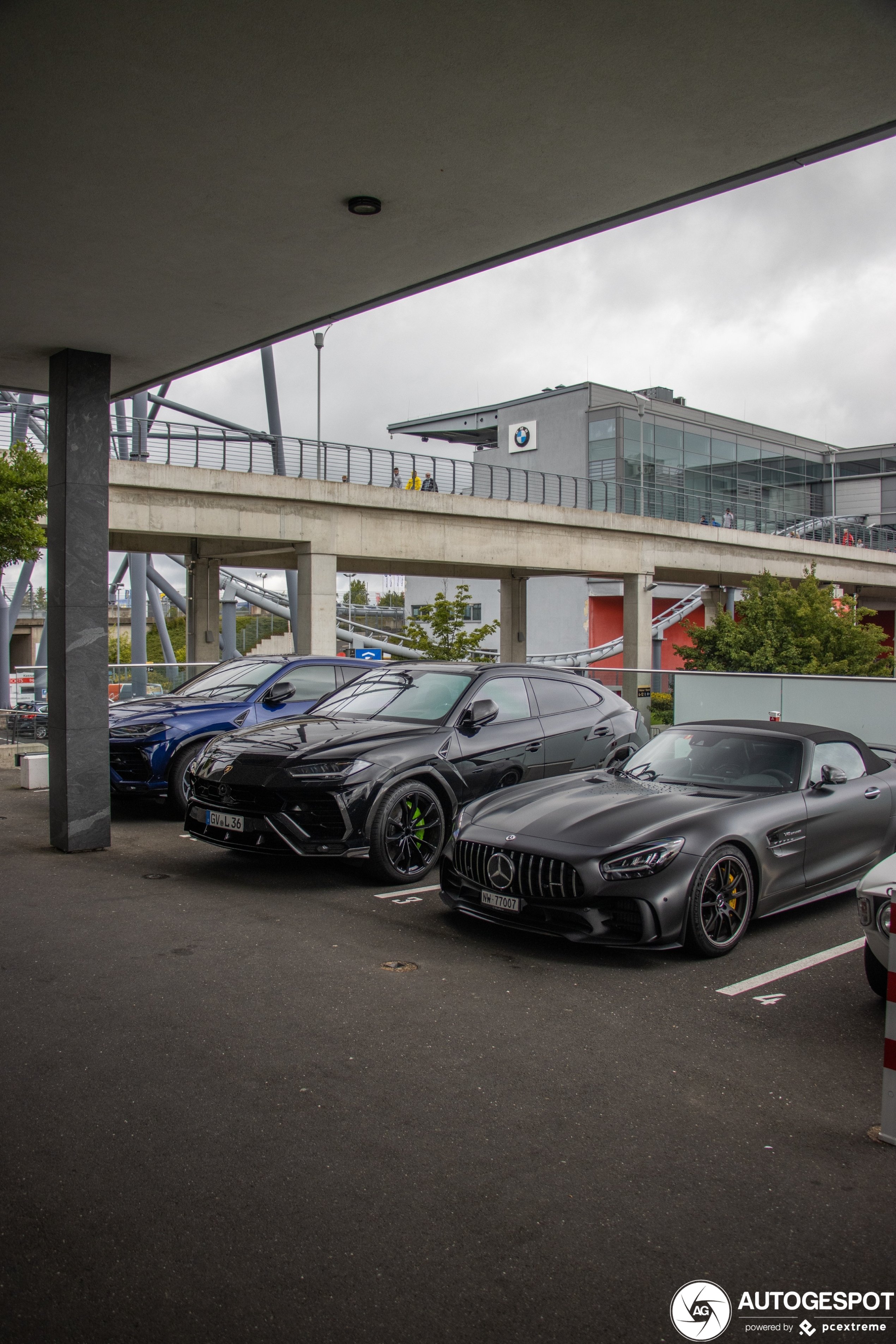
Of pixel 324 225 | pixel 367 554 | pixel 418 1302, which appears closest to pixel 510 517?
pixel 367 554

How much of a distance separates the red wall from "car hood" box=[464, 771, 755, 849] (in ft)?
162

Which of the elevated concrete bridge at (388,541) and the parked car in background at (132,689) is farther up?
the elevated concrete bridge at (388,541)

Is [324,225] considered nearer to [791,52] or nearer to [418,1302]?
[791,52]

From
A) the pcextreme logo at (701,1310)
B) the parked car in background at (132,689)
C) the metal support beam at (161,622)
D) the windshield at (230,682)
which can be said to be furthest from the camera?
the metal support beam at (161,622)

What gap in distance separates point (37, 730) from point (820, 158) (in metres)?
15.9

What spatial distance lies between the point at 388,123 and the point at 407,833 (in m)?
4.83

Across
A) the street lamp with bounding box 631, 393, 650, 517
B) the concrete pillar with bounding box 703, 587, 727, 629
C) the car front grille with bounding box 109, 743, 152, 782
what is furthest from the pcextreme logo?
the street lamp with bounding box 631, 393, 650, 517

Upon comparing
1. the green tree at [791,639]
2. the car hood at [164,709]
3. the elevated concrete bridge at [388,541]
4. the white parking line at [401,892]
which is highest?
the elevated concrete bridge at [388,541]

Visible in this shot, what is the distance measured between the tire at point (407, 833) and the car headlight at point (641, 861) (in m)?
2.02

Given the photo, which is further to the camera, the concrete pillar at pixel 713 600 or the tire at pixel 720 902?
the concrete pillar at pixel 713 600

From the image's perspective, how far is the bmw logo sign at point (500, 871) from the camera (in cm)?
607

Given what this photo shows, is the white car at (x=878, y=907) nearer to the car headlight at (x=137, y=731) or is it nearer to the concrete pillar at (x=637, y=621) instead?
the car headlight at (x=137, y=731)

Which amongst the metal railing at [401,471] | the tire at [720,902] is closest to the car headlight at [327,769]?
the tire at [720,902]

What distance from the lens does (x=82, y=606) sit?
8922mm
